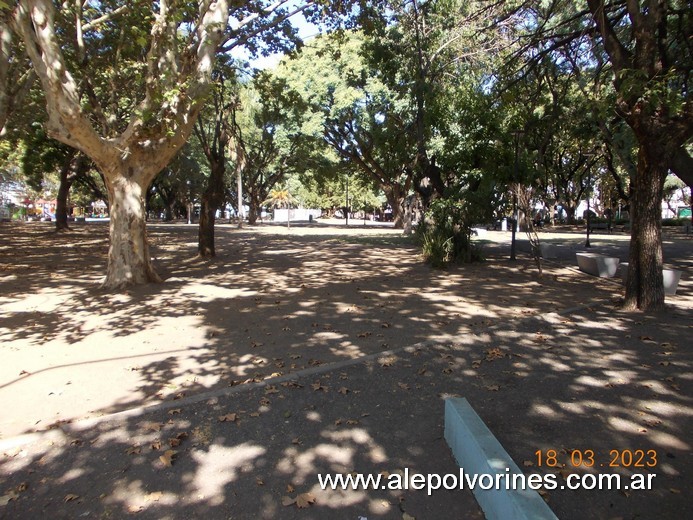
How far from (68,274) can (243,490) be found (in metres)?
10.3

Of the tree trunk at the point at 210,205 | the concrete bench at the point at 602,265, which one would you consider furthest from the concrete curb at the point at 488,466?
the tree trunk at the point at 210,205

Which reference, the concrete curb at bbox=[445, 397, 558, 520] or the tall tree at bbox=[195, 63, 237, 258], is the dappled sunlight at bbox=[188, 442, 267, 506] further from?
the tall tree at bbox=[195, 63, 237, 258]

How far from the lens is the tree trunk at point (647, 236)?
6.52 m

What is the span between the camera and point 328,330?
629cm

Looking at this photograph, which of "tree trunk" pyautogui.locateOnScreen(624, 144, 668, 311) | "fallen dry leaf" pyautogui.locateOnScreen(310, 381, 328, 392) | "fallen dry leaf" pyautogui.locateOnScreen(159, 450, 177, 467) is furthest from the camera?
"tree trunk" pyautogui.locateOnScreen(624, 144, 668, 311)

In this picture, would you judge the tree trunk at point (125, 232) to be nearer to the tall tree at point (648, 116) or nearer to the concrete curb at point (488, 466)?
the concrete curb at point (488, 466)

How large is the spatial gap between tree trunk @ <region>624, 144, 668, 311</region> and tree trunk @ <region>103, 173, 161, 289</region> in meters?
8.78

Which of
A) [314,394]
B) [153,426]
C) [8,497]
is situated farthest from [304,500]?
[8,497]

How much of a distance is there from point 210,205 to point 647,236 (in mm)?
10991

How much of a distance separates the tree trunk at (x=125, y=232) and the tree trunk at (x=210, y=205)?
14.1 feet

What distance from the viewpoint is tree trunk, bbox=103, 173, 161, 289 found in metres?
8.83

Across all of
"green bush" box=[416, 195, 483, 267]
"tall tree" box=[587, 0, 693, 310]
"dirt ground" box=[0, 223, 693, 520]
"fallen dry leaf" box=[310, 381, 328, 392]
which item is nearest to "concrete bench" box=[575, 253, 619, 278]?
"dirt ground" box=[0, 223, 693, 520]

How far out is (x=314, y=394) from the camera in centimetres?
423
